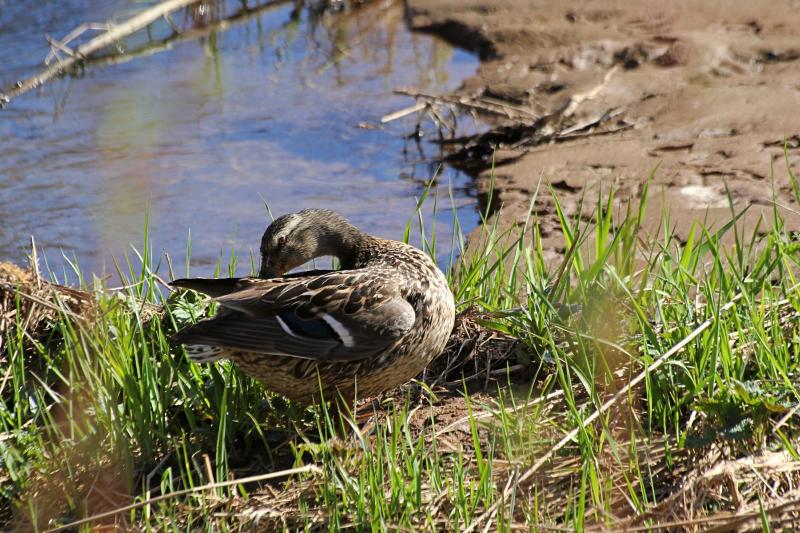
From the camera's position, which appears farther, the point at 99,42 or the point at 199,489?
the point at 99,42

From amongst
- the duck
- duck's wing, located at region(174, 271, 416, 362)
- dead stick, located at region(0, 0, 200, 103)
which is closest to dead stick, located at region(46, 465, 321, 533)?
the duck

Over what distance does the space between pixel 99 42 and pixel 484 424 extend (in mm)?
6535

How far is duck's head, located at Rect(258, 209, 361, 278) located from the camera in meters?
4.19

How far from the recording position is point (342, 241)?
14.1 ft

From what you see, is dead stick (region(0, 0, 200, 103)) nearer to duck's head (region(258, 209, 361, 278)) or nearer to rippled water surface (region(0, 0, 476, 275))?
rippled water surface (region(0, 0, 476, 275))

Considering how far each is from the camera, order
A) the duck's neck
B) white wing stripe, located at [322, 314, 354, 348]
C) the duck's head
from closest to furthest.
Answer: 1. white wing stripe, located at [322, 314, 354, 348]
2. the duck's head
3. the duck's neck

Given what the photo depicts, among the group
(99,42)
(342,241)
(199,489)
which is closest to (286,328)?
(199,489)

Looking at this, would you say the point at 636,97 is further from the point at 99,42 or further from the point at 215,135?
the point at 99,42

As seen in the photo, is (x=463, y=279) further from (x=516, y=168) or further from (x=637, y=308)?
(x=516, y=168)

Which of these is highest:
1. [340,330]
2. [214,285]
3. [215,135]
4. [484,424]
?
[214,285]

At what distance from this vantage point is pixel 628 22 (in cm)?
888

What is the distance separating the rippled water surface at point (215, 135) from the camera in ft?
20.8

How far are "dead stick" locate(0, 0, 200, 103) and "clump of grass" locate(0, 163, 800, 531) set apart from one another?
4785 millimetres

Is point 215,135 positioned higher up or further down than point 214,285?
further down
